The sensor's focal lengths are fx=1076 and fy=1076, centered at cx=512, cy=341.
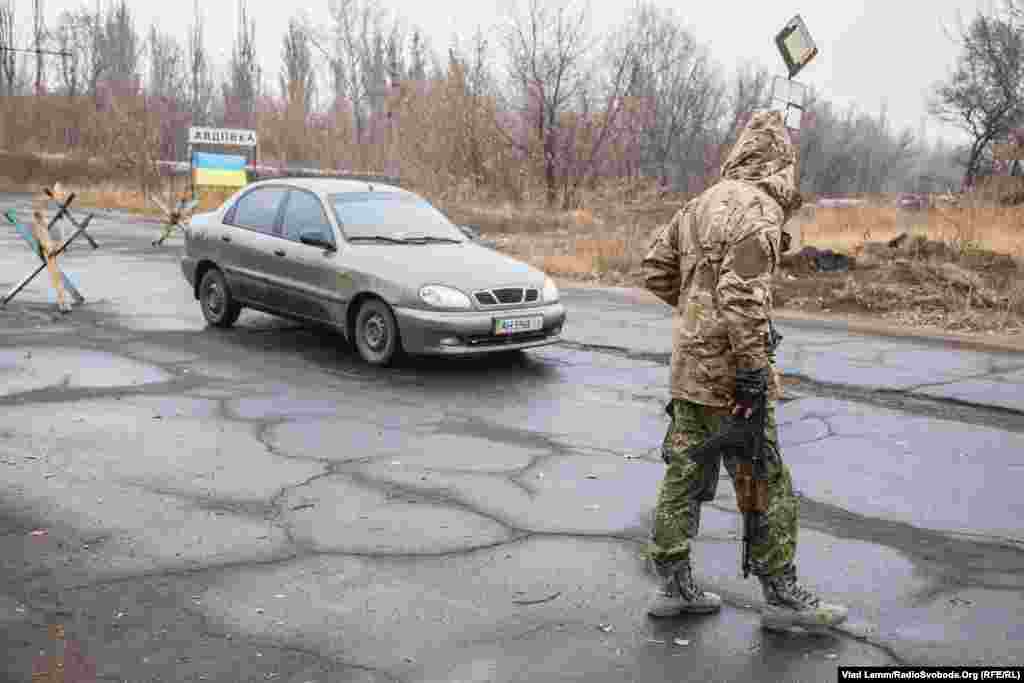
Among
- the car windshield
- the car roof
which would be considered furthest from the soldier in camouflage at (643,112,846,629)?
the car roof

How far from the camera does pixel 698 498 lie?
411 cm

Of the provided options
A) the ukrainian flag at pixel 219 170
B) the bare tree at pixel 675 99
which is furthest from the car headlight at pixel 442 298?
the bare tree at pixel 675 99

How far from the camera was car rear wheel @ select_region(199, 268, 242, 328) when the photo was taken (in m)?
10.5

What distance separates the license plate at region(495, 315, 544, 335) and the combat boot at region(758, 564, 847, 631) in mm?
4925

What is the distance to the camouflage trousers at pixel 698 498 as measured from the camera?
3.97 meters

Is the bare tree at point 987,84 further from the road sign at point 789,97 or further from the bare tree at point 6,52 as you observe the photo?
the bare tree at point 6,52

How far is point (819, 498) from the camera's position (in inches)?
223

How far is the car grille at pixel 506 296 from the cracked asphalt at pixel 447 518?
0.59m

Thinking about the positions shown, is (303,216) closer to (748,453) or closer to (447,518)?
(447,518)

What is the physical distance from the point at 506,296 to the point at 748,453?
5062 millimetres

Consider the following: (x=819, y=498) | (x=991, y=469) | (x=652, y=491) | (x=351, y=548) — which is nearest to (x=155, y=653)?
(x=351, y=548)

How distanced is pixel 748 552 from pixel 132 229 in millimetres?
21026

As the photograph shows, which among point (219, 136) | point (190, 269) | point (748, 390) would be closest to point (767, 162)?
point (748, 390)

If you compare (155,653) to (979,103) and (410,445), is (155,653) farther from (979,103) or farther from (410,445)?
(979,103)
